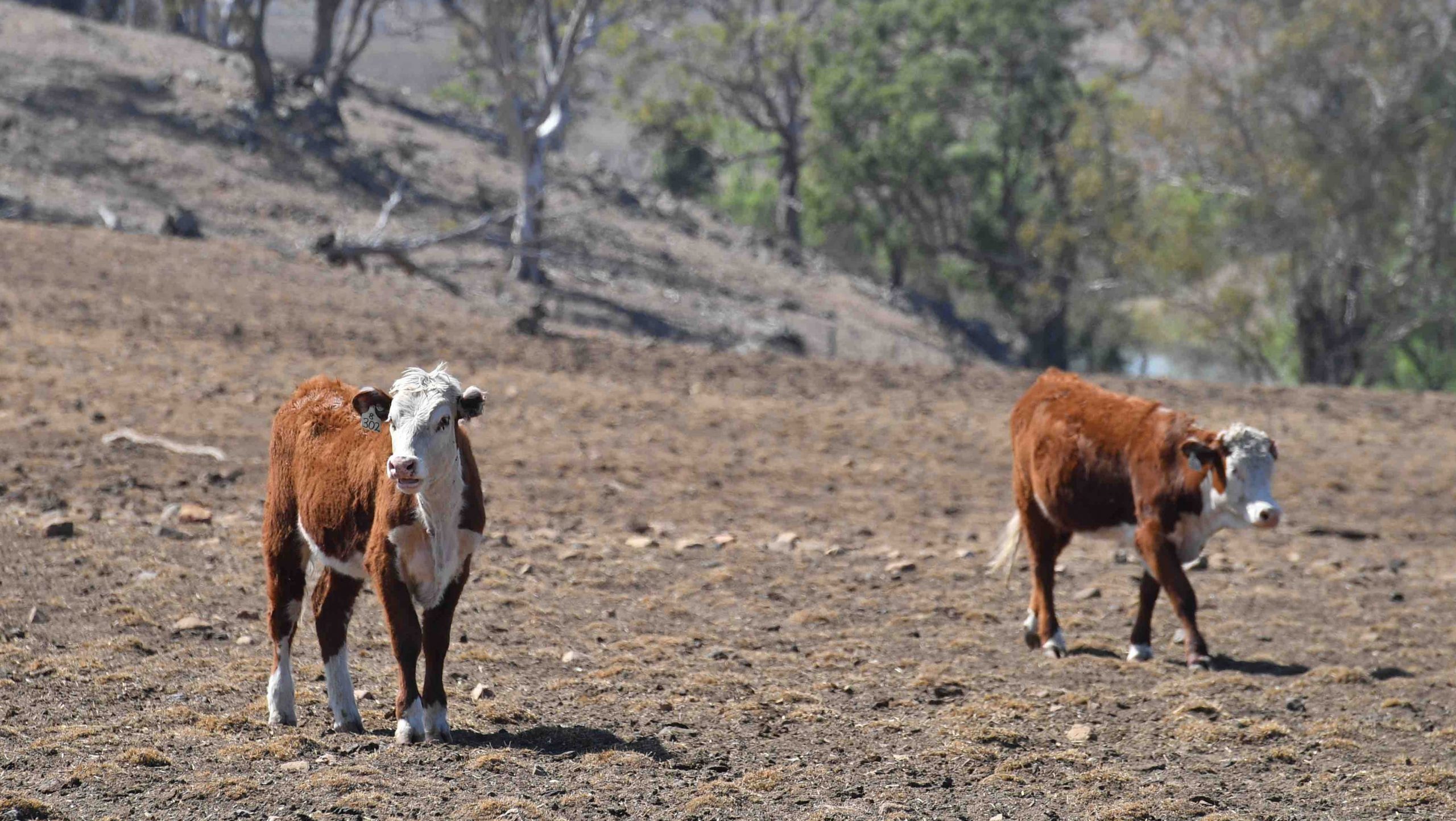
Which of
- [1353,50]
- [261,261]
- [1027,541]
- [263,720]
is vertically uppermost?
[1353,50]

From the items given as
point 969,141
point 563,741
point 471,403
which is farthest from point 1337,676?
point 969,141

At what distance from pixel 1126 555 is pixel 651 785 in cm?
726

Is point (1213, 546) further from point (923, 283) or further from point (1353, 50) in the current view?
point (923, 283)

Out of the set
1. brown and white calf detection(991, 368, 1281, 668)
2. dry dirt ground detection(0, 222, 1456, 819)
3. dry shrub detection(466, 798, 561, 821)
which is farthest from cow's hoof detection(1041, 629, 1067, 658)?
dry shrub detection(466, 798, 561, 821)

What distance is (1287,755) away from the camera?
297 inches

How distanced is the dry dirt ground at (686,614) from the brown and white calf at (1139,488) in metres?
0.43

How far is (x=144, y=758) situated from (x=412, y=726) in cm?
111

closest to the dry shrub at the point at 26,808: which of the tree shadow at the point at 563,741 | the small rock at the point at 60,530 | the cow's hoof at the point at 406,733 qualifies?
the cow's hoof at the point at 406,733

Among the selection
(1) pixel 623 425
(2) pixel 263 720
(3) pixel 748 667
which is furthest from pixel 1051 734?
(1) pixel 623 425

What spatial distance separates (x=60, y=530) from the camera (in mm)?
10664

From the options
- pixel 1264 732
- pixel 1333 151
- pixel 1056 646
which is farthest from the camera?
pixel 1333 151

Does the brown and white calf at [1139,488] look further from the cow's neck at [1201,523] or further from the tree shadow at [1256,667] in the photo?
the tree shadow at [1256,667]

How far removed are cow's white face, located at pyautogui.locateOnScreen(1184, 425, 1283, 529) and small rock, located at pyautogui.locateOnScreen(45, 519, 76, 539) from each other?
23.9 ft

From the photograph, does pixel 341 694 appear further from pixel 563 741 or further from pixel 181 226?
pixel 181 226
